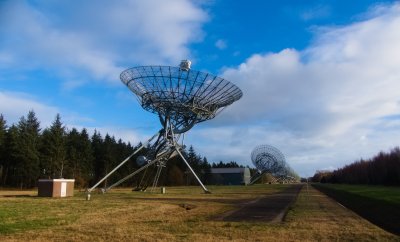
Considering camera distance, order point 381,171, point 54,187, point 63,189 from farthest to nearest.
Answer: point 381,171 < point 63,189 < point 54,187

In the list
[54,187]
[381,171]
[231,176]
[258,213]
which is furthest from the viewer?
[231,176]

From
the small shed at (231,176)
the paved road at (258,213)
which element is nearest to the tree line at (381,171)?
the small shed at (231,176)

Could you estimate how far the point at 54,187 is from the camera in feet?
146

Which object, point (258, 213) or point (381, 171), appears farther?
point (381, 171)

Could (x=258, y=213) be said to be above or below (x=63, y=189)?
below

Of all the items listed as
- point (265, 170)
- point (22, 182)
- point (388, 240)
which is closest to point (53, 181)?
point (388, 240)

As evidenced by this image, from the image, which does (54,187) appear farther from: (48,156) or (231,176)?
(231,176)

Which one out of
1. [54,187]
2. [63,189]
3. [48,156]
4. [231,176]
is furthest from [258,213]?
[231,176]

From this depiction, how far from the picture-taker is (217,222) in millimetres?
21297

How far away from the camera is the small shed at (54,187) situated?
44.6 m

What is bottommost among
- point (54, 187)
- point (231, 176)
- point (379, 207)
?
point (379, 207)

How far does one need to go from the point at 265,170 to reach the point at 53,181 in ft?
376

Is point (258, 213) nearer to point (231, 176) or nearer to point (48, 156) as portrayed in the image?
point (48, 156)

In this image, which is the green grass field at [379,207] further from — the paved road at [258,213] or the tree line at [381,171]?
the tree line at [381,171]
